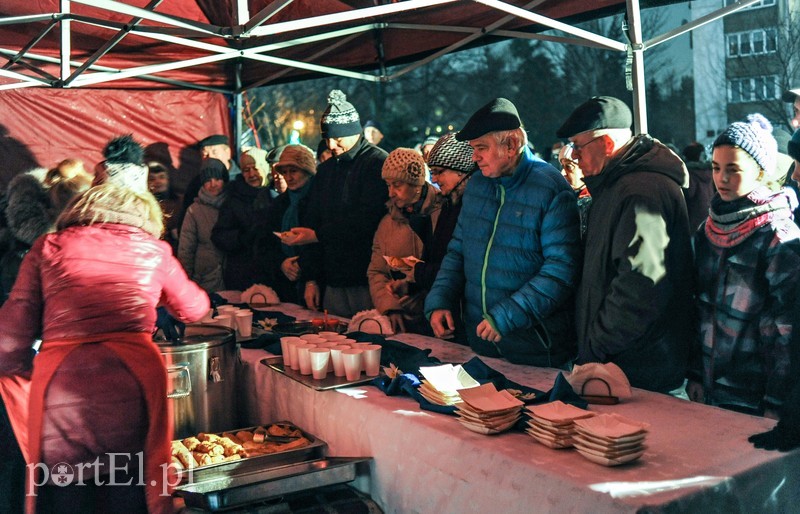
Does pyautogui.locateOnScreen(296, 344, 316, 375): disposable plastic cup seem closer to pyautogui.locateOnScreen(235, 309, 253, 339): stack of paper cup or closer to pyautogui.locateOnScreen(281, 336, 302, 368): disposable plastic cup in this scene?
pyautogui.locateOnScreen(281, 336, 302, 368): disposable plastic cup

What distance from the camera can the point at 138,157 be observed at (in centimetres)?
279

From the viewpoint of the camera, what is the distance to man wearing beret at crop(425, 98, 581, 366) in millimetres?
2557

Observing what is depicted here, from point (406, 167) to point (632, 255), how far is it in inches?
51.4

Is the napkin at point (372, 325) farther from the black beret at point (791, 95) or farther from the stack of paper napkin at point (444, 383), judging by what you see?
the black beret at point (791, 95)

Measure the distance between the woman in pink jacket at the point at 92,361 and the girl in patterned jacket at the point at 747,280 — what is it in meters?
1.66

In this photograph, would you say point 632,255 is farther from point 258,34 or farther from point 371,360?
point 258,34

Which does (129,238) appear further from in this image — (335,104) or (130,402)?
(335,104)

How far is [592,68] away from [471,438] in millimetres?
22701

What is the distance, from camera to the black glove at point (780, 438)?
1.74 meters

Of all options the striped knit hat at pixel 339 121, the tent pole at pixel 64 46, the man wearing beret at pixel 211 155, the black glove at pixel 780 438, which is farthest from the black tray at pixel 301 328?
the man wearing beret at pixel 211 155

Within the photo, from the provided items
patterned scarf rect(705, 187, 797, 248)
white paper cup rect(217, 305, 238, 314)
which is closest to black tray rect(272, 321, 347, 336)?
white paper cup rect(217, 305, 238, 314)

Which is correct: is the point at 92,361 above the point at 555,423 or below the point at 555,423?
above

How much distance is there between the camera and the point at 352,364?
8.21 ft

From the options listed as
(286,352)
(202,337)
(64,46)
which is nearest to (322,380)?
(286,352)
